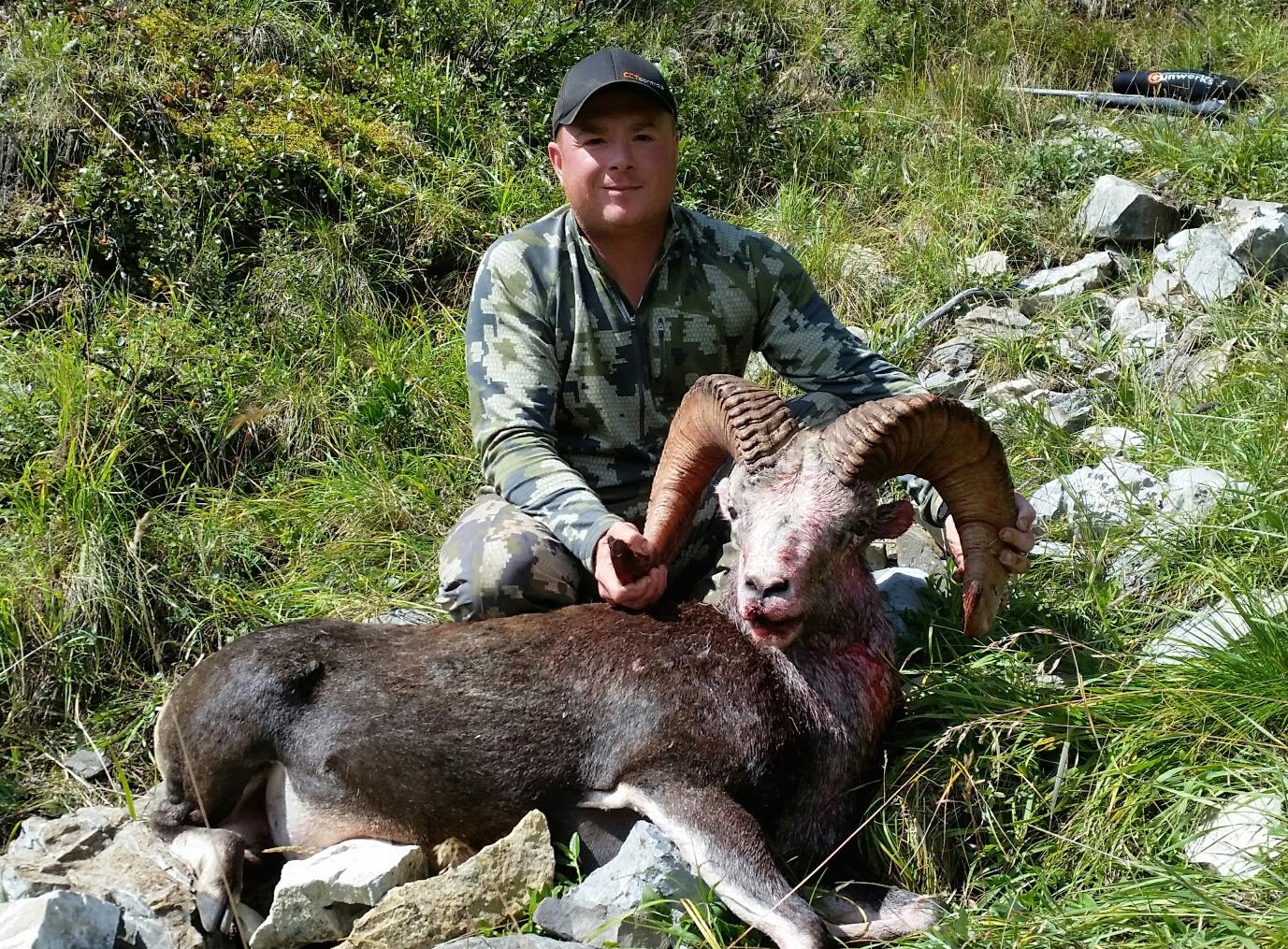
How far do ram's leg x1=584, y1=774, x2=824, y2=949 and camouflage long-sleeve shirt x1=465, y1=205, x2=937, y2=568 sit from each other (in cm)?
149

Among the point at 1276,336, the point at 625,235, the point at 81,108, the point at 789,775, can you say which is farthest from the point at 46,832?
the point at 1276,336

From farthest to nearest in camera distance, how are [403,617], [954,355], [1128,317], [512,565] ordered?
[954,355] < [1128,317] < [403,617] < [512,565]

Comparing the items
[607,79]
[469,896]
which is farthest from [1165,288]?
[469,896]

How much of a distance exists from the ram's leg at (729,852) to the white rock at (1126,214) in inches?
245

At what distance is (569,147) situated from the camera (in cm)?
547

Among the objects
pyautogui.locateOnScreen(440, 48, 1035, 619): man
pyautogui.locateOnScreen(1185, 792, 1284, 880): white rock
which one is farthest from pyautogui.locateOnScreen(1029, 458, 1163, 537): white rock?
pyautogui.locateOnScreen(1185, 792, 1284, 880): white rock

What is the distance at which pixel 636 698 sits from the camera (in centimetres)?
461

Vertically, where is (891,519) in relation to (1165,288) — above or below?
below

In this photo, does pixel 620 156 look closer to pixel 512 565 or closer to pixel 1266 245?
pixel 512 565

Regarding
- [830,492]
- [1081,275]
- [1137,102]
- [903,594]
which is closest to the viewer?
[830,492]

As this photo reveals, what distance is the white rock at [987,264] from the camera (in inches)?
344

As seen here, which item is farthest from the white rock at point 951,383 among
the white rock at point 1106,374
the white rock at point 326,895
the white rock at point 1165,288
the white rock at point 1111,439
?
the white rock at point 326,895

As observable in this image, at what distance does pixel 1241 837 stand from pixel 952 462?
63.4 inches

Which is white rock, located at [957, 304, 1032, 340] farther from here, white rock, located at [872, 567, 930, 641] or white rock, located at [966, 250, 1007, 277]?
white rock, located at [872, 567, 930, 641]
